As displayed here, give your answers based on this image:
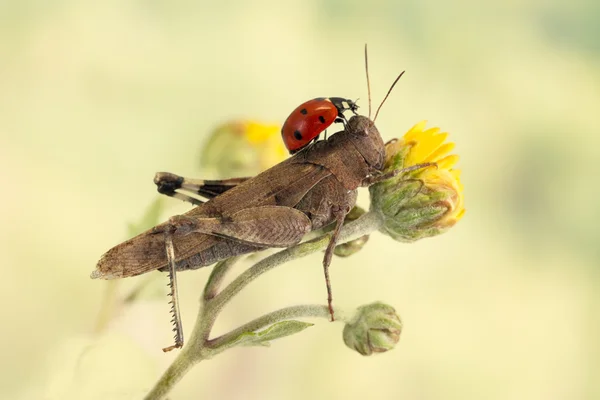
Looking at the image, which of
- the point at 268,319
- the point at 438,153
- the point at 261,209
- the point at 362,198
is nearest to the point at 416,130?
the point at 438,153

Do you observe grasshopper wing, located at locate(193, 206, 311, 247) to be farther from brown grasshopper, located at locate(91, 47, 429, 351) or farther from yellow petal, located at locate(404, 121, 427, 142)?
yellow petal, located at locate(404, 121, 427, 142)

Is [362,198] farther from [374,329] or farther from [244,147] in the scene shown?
[374,329]

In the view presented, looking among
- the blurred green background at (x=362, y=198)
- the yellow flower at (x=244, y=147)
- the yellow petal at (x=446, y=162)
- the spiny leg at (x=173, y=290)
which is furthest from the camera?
the blurred green background at (x=362, y=198)

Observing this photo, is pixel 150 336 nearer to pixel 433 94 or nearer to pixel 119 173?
pixel 119 173

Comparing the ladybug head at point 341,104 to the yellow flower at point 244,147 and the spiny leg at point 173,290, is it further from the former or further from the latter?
the spiny leg at point 173,290

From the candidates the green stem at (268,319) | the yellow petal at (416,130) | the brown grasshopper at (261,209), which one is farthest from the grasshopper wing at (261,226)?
the yellow petal at (416,130)

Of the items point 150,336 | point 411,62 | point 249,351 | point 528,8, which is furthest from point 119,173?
point 528,8
